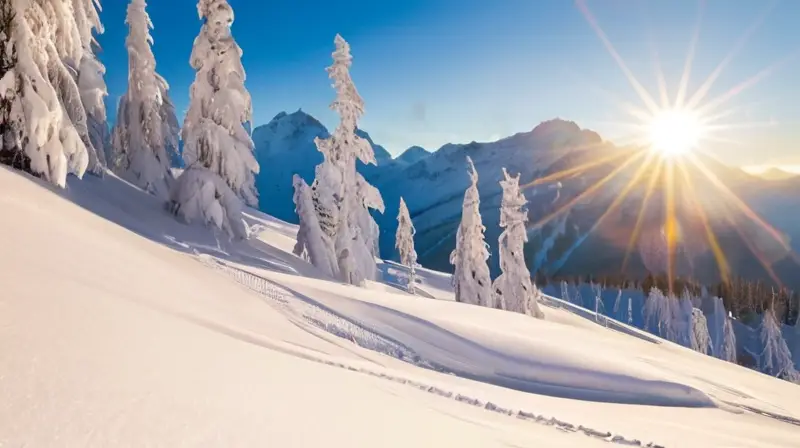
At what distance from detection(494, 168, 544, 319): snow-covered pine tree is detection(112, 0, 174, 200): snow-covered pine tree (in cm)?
2088

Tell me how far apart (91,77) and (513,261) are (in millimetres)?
25394

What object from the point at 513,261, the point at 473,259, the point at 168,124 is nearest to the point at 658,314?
the point at 513,261

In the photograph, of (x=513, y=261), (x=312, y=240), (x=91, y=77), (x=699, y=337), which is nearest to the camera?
(x=91, y=77)

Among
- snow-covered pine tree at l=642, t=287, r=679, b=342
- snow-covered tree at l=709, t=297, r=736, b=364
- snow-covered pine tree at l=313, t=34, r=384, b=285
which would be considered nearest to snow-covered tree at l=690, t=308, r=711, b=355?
snow-covered tree at l=709, t=297, r=736, b=364

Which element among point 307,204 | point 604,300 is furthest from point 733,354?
point 307,204

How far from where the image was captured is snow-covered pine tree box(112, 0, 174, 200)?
84.7 feet

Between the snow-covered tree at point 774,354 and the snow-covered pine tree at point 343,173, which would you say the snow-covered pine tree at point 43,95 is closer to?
the snow-covered pine tree at point 343,173

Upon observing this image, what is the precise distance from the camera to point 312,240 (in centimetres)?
2595

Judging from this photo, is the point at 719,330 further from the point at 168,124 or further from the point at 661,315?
the point at 168,124

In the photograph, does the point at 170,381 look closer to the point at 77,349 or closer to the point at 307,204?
the point at 77,349

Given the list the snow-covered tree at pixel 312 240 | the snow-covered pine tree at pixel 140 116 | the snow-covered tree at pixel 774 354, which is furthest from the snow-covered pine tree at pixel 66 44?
the snow-covered tree at pixel 774 354

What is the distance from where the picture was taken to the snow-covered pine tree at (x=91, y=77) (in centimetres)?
1570

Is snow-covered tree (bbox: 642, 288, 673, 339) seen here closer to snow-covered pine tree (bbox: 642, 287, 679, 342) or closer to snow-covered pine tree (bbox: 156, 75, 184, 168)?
snow-covered pine tree (bbox: 642, 287, 679, 342)

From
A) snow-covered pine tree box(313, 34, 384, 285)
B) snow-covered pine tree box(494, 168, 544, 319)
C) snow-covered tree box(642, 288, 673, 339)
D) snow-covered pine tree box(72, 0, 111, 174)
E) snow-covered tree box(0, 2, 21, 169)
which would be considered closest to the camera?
snow-covered tree box(0, 2, 21, 169)
